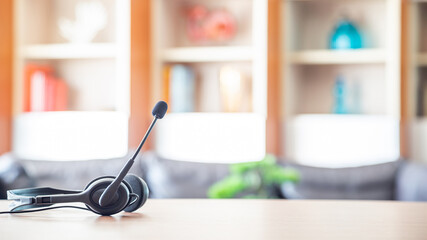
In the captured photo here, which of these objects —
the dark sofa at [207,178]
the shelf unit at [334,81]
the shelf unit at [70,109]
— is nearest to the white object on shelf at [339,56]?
the shelf unit at [334,81]

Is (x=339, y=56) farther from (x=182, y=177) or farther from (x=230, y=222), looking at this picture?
(x=230, y=222)

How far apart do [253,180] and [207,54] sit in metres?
1.02

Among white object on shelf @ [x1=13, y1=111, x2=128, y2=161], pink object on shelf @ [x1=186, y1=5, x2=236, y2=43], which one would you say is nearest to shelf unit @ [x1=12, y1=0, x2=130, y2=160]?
white object on shelf @ [x1=13, y1=111, x2=128, y2=161]

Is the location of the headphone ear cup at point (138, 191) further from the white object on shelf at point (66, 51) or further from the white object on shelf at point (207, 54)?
the white object on shelf at point (66, 51)

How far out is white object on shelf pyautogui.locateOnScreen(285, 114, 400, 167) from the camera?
3.34 meters

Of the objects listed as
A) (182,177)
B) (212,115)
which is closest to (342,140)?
(212,115)

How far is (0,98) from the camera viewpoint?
142 inches

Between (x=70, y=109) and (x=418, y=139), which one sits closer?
(x=418, y=139)

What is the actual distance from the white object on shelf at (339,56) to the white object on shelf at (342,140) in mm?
321

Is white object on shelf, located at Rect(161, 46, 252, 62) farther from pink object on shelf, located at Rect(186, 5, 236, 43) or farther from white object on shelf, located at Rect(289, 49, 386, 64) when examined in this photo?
white object on shelf, located at Rect(289, 49, 386, 64)

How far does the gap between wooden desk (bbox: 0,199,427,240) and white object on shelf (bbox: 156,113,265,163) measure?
2423 millimetres

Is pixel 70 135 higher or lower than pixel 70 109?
lower

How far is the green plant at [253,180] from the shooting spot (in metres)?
2.85

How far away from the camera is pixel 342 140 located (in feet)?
11.1
